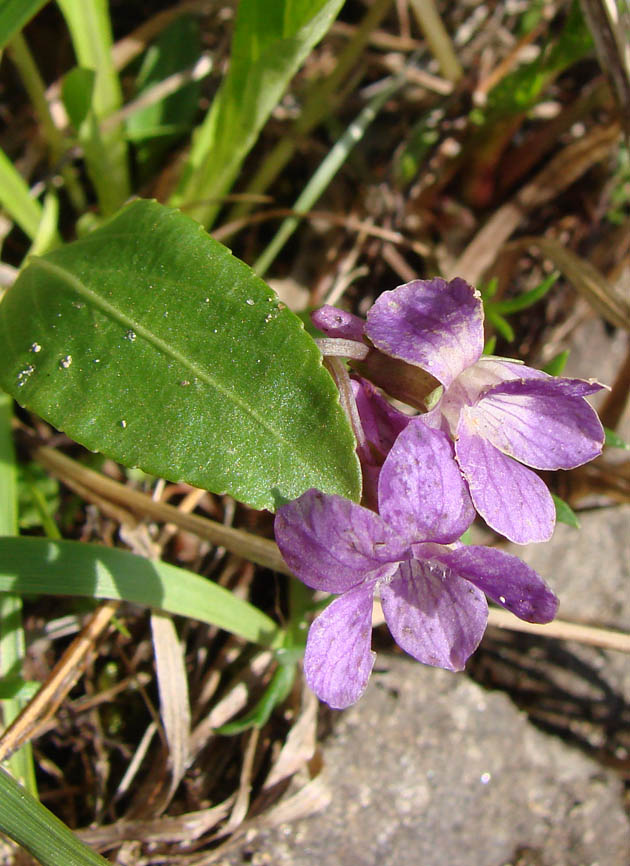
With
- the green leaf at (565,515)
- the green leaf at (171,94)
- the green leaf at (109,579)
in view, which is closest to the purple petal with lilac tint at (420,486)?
the green leaf at (565,515)

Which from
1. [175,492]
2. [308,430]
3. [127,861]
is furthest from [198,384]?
[127,861]

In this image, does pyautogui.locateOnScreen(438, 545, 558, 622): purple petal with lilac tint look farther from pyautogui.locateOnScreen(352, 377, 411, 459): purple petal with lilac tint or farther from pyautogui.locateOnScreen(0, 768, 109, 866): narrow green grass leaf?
pyautogui.locateOnScreen(0, 768, 109, 866): narrow green grass leaf

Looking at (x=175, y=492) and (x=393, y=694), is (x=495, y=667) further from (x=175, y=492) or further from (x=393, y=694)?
(x=175, y=492)

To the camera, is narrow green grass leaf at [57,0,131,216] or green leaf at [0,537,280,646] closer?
green leaf at [0,537,280,646]

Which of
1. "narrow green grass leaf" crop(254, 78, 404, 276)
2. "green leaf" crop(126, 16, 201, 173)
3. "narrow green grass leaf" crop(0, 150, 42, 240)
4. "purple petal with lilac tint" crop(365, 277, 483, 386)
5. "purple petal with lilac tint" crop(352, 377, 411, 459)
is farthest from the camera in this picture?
"green leaf" crop(126, 16, 201, 173)

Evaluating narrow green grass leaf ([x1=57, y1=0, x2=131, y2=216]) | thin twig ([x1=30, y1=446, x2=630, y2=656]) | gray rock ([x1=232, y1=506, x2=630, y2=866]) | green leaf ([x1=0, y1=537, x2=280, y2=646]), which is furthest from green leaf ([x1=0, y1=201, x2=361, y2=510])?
gray rock ([x1=232, y1=506, x2=630, y2=866])

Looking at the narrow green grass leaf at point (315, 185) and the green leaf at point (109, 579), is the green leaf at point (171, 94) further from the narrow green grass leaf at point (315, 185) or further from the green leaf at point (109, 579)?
the green leaf at point (109, 579)

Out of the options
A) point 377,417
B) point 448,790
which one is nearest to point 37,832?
point 377,417

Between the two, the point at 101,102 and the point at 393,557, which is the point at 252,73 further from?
the point at 393,557
